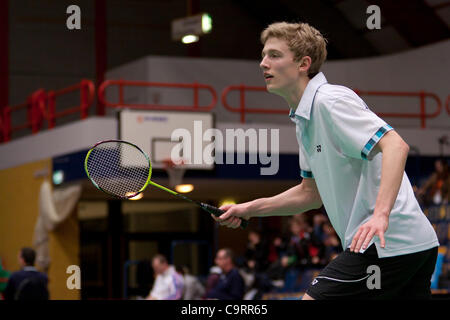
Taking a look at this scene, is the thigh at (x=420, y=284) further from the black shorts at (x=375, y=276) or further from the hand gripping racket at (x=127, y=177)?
the hand gripping racket at (x=127, y=177)

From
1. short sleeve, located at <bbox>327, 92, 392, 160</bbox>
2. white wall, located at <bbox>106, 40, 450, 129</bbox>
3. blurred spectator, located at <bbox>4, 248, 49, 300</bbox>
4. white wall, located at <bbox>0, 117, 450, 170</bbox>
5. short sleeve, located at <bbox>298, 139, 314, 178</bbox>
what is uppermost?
white wall, located at <bbox>106, 40, 450, 129</bbox>

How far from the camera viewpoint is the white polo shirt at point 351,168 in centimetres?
336

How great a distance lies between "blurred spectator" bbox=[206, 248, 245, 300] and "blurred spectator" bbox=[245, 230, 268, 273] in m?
2.25

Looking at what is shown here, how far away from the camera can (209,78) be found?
17000 millimetres

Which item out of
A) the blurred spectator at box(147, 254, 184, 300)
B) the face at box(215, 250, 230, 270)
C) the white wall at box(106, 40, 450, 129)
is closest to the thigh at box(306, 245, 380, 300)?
the face at box(215, 250, 230, 270)

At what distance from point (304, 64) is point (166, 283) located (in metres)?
9.04

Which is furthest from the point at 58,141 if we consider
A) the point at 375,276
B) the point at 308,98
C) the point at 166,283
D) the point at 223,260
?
the point at 375,276

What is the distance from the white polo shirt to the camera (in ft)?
11.0

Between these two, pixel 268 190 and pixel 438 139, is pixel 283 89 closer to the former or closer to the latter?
pixel 438 139

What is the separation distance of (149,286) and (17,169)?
296 centimetres

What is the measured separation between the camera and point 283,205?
3.92 m

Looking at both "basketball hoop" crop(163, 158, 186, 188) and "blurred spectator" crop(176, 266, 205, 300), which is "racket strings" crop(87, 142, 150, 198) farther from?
"basketball hoop" crop(163, 158, 186, 188)

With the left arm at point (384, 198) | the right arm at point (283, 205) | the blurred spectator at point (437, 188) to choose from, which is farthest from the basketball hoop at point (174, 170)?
the left arm at point (384, 198)
